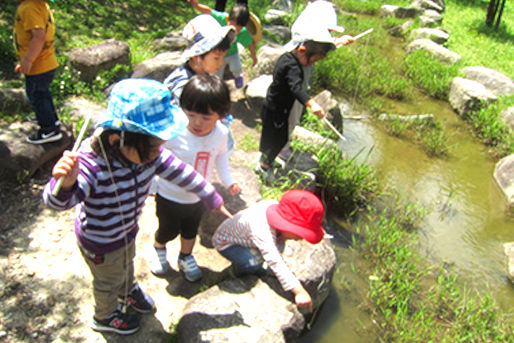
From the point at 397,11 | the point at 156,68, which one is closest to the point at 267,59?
the point at 156,68

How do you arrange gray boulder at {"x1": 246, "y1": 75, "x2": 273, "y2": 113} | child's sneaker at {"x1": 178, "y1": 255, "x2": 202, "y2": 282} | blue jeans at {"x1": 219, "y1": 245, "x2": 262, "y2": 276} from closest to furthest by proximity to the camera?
blue jeans at {"x1": 219, "y1": 245, "x2": 262, "y2": 276}, child's sneaker at {"x1": 178, "y1": 255, "x2": 202, "y2": 282}, gray boulder at {"x1": 246, "y1": 75, "x2": 273, "y2": 113}

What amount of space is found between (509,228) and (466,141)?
1832 mm

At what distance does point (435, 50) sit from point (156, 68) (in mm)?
5928

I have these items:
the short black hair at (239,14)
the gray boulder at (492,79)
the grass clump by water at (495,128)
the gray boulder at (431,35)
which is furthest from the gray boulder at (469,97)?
the short black hair at (239,14)

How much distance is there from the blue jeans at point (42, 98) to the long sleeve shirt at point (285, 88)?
1.75 metres

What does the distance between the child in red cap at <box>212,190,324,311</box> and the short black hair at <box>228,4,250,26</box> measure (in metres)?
2.47

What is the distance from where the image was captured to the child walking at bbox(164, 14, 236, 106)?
2529mm

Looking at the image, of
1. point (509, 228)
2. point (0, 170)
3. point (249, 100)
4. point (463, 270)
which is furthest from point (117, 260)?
point (509, 228)

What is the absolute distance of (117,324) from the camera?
6.84ft

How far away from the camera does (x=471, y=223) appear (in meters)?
4.05

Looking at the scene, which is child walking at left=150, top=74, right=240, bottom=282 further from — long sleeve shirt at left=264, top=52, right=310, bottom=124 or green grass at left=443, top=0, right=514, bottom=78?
green grass at left=443, top=0, right=514, bottom=78

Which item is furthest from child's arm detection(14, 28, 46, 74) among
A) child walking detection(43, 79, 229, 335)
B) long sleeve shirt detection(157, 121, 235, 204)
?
child walking detection(43, 79, 229, 335)

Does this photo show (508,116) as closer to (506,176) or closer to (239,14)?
(506,176)

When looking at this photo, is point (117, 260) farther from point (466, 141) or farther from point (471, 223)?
point (466, 141)
